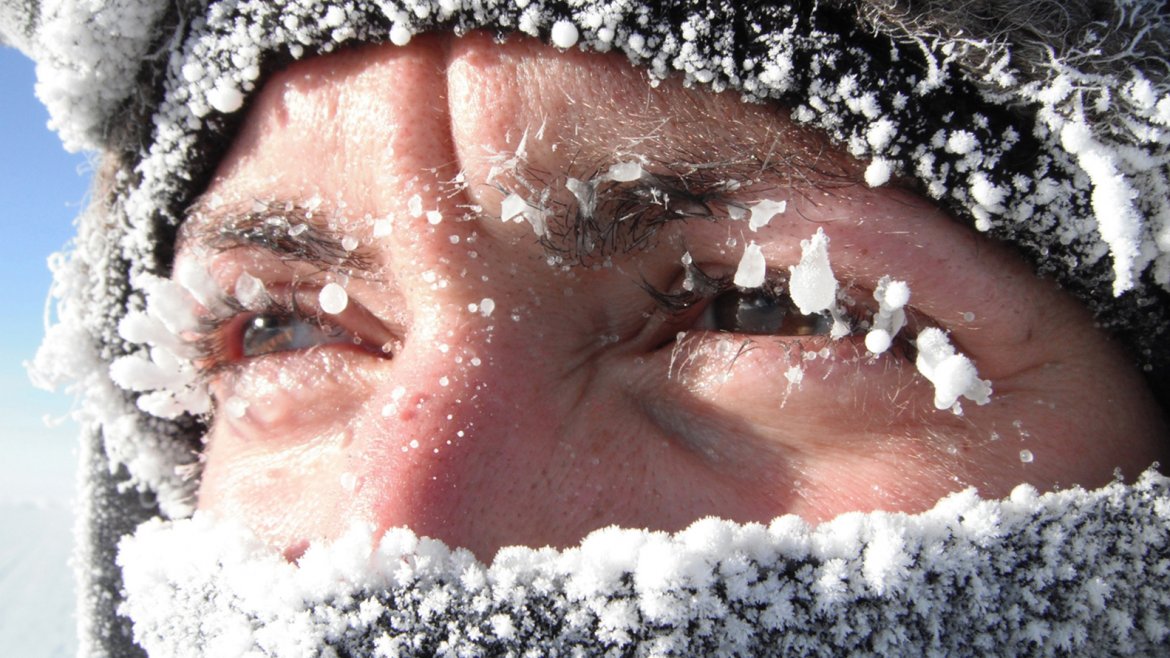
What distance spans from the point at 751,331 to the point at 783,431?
148 mm

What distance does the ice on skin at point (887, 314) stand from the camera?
99cm

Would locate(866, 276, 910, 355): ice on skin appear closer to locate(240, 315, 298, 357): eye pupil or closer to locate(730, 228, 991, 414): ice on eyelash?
locate(730, 228, 991, 414): ice on eyelash

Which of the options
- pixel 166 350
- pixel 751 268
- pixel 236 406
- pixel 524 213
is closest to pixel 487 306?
pixel 524 213

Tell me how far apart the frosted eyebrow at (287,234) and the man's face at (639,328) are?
1 cm

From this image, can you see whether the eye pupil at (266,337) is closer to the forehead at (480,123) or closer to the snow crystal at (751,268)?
the forehead at (480,123)

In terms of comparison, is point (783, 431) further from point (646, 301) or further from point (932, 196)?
point (932, 196)

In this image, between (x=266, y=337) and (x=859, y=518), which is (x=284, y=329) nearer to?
(x=266, y=337)

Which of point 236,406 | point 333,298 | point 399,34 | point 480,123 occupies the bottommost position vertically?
point 236,406

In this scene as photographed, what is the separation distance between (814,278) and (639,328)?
256 mm

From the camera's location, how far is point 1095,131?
914mm

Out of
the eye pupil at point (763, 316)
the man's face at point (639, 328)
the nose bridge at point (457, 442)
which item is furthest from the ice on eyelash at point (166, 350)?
the eye pupil at point (763, 316)

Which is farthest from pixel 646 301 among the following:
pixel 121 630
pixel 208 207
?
pixel 121 630

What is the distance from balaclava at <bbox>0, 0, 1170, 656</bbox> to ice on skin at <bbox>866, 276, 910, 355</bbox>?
0.43 feet

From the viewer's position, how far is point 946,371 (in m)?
0.98
